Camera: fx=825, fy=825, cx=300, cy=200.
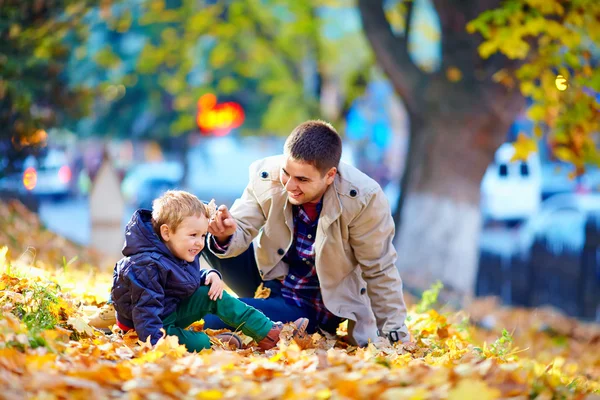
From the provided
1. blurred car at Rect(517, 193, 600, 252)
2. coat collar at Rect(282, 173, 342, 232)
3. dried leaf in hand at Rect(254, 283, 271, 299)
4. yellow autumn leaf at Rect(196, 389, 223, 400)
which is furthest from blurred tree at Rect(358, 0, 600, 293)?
yellow autumn leaf at Rect(196, 389, 223, 400)

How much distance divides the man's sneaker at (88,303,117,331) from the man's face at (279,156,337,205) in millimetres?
1275

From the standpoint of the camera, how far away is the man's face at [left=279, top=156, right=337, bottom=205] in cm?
493

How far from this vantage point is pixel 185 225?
4465 millimetres

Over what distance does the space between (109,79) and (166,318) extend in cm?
2157

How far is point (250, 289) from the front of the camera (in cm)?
575

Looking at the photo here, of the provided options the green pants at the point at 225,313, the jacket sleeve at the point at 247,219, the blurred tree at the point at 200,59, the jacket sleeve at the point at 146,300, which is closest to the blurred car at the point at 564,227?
the blurred tree at the point at 200,59

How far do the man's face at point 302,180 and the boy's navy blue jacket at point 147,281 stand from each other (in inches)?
31.5

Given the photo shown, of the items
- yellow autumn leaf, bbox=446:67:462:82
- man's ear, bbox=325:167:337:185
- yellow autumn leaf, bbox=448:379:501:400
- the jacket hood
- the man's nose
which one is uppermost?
yellow autumn leaf, bbox=446:67:462:82

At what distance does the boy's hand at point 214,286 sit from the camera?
15.0 feet

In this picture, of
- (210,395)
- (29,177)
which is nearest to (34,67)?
(29,177)

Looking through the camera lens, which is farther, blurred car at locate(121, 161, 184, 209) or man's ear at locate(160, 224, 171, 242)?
blurred car at locate(121, 161, 184, 209)

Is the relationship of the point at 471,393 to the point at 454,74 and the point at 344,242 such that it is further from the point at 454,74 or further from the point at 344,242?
the point at 454,74

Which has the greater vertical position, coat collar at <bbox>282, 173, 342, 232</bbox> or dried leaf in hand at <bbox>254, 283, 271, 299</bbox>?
coat collar at <bbox>282, 173, 342, 232</bbox>

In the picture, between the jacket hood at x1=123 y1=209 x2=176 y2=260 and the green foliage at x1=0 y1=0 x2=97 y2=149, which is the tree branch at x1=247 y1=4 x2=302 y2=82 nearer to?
the green foliage at x1=0 y1=0 x2=97 y2=149
